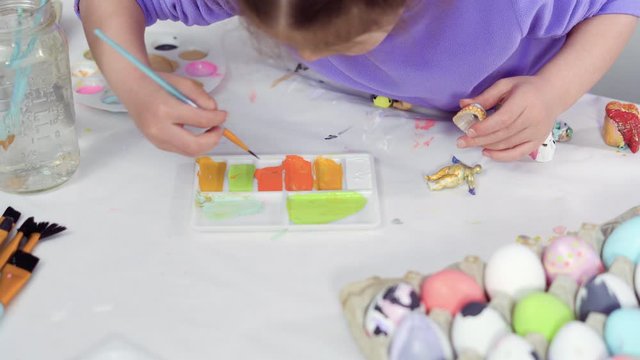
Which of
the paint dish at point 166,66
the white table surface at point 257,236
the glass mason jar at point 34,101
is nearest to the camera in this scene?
the white table surface at point 257,236

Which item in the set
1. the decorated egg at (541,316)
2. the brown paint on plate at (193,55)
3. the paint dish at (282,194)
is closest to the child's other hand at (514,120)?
the paint dish at (282,194)

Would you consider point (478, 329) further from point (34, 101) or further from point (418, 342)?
point (34, 101)

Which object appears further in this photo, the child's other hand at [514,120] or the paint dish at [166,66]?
the paint dish at [166,66]

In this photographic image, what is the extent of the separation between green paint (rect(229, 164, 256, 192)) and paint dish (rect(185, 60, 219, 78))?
0.17 meters

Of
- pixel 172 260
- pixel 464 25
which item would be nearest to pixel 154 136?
pixel 172 260

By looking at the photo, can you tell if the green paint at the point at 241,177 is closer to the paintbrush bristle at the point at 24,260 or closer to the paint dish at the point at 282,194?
the paint dish at the point at 282,194

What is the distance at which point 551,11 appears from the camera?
0.70 metres

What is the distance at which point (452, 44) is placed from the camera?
740 mm

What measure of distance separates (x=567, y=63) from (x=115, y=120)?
441 millimetres

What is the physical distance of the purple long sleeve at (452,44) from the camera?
70cm

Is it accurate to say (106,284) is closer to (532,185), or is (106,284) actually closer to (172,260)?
(172,260)

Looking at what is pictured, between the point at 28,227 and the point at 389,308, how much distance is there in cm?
33

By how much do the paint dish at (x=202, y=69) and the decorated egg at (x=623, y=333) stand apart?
0.51m

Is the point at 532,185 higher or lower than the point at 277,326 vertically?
higher
